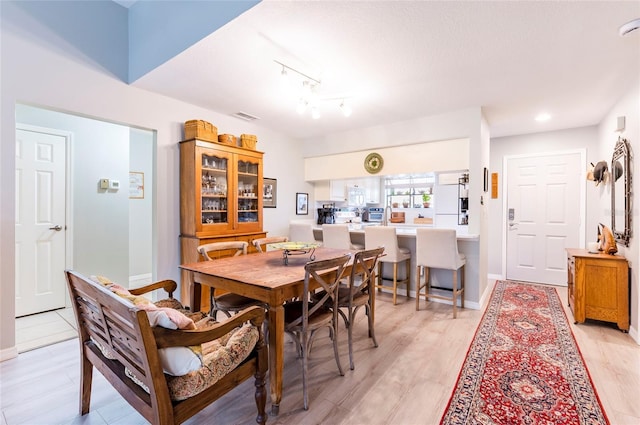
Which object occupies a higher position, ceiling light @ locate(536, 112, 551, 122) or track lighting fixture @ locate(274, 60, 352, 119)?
ceiling light @ locate(536, 112, 551, 122)

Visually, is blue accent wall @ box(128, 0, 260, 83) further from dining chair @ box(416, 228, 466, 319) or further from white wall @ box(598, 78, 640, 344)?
white wall @ box(598, 78, 640, 344)

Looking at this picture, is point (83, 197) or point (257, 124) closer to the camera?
point (83, 197)

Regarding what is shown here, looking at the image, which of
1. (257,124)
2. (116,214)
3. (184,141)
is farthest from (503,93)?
(116,214)

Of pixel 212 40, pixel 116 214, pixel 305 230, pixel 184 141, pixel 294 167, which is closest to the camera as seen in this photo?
pixel 212 40

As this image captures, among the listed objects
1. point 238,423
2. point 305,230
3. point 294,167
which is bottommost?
point 238,423

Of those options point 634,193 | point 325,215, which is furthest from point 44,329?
point 634,193

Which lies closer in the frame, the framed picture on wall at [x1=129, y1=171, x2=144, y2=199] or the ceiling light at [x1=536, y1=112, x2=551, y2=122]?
the ceiling light at [x1=536, y1=112, x2=551, y2=122]

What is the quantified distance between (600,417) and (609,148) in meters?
3.30

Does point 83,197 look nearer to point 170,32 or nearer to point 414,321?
point 170,32

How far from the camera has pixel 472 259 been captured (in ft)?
11.6

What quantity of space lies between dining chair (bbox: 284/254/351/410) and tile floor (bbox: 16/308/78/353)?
2232mm

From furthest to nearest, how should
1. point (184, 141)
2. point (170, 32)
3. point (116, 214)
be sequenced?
point (116, 214) < point (184, 141) < point (170, 32)

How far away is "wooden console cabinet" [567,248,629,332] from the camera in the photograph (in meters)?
2.80

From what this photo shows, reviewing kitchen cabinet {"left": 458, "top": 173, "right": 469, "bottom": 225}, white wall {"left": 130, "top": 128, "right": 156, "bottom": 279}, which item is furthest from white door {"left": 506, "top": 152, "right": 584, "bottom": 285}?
white wall {"left": 130, "top": 128, "right": 156, "bottom": 279}
